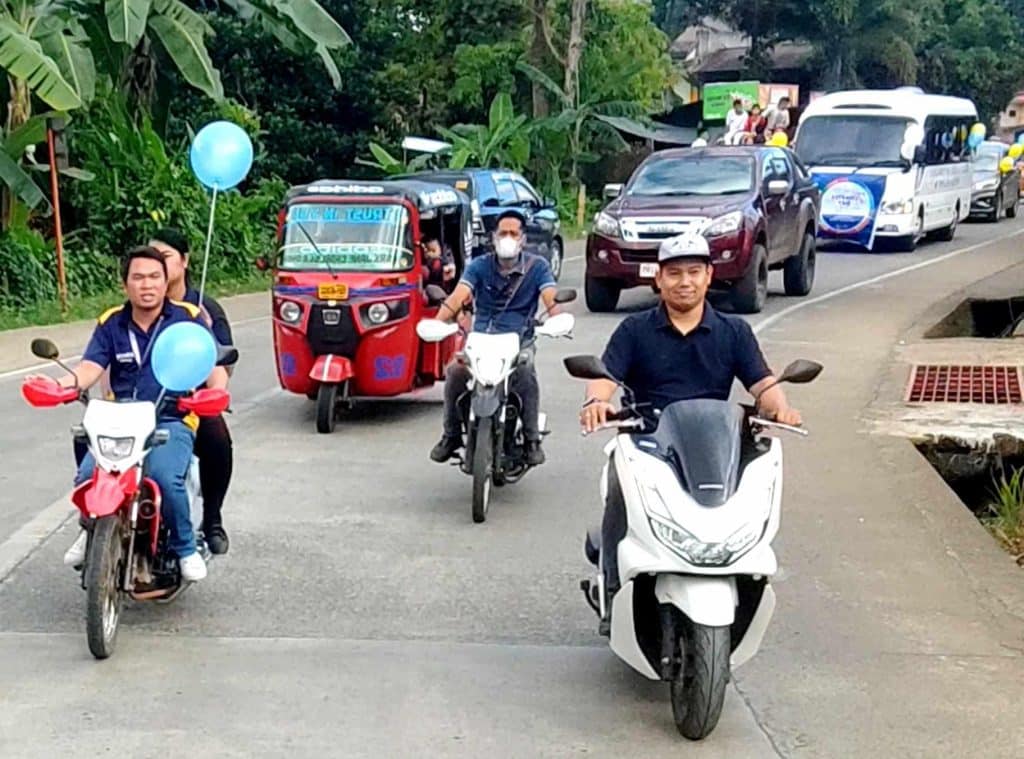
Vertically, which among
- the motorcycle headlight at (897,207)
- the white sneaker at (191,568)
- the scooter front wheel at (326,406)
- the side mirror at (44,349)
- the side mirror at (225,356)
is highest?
the side mirror at (44,349)

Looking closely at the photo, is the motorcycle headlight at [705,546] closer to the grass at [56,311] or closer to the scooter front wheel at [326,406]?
the scooter front wheel at [326,406]

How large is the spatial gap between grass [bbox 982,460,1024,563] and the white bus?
53.7 ft

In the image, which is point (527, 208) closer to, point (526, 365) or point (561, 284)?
point (561, 284)

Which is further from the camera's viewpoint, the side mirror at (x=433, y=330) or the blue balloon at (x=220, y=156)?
the side mirror at (x=433, y=330)

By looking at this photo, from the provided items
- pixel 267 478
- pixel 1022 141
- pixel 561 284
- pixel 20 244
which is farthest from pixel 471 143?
pixel 267 478

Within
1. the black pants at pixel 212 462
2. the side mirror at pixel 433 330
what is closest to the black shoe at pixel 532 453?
the side mirror at pixel 433 330

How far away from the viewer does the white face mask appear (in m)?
9.46

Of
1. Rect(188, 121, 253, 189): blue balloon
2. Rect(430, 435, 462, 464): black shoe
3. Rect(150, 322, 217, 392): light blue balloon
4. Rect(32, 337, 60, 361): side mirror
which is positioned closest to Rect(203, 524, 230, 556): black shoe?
Rect(150, 322, 217, 392): light blue balloon

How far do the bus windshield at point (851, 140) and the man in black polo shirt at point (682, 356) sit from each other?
21793 mm

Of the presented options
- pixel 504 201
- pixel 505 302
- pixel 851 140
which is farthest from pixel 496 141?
pixel 505 302

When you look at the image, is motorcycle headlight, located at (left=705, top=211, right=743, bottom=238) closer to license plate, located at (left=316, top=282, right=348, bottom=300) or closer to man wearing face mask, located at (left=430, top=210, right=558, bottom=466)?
license plate, located at (left=316, top=282, right=348, bottom=300)

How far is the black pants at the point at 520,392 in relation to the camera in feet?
30.2

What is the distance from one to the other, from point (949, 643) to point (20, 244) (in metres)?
15.6

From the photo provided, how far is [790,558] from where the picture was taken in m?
8.02
